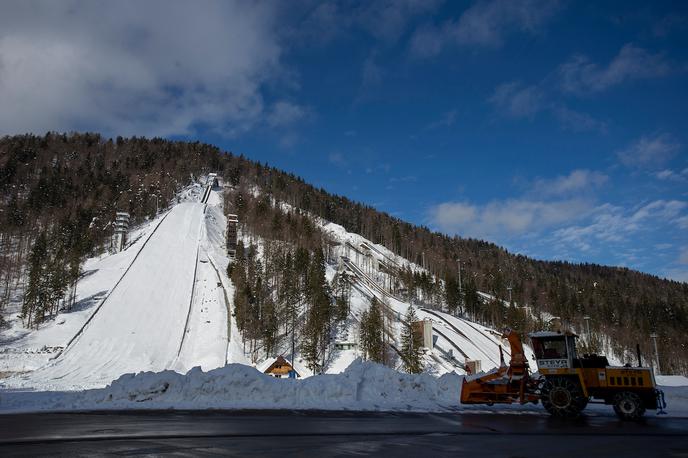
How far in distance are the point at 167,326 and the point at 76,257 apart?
2808 cm

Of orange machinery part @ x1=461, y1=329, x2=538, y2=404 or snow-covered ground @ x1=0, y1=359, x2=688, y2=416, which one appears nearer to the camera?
snow-covered ground @ x1=0, y1=359, x2=688, y2=416

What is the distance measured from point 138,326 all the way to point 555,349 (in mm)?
59542

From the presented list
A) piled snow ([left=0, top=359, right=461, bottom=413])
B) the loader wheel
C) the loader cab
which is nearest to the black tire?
the loader wheel

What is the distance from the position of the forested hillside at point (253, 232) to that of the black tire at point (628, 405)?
48.5 m

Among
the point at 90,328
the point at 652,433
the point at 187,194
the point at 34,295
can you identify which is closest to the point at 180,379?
the point at 652,433

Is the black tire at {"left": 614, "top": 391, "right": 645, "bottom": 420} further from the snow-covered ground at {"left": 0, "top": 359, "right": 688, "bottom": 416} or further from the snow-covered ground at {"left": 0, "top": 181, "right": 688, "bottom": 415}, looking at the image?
the snow-covered ground at {"left": 0, "top": 181, "right": 688, "bottom": 415}

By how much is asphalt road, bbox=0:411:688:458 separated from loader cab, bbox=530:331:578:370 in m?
2.26

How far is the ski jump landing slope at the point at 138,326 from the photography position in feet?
154

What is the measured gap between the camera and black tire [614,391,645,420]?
14.3 meters

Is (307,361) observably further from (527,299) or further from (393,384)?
(527,299)

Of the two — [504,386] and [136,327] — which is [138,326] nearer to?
[136,327]

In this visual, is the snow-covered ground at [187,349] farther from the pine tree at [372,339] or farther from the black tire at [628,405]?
the pine tree at [372,339]

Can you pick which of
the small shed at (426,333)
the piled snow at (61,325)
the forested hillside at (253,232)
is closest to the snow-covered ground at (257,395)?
the piled snow at (61,325)

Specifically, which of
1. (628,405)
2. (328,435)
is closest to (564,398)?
(628,405)
